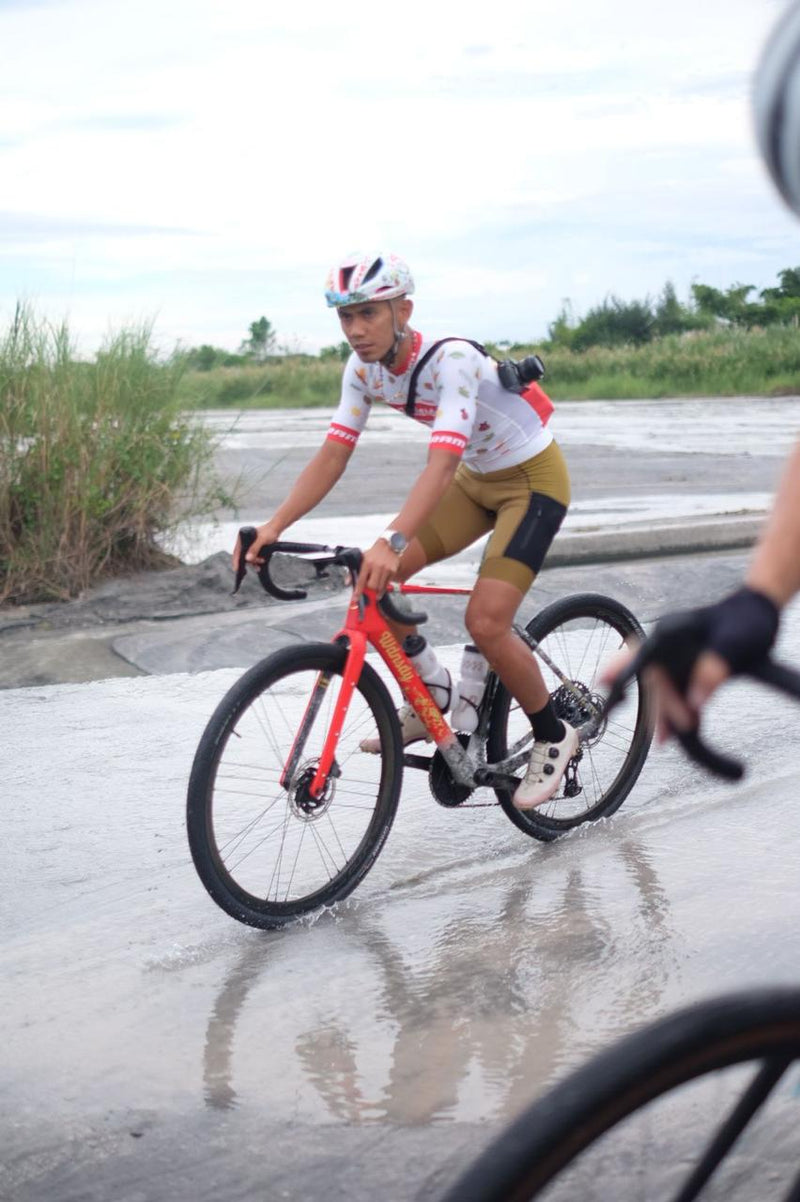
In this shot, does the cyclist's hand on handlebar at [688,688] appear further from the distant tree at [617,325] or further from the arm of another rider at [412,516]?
the distant tree at [617,325]

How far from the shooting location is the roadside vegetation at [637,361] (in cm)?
3912

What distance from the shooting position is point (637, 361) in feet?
138

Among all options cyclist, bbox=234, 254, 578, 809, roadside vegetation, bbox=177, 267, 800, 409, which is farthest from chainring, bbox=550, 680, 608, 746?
roadside vegetation, bbox=177, 267, 800, 409

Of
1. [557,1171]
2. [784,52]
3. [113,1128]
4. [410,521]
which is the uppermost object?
[784,52]

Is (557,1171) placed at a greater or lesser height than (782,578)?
lesser

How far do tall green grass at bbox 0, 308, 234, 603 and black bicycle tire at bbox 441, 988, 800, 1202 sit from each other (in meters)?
7.79

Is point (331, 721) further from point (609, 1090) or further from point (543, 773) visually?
point (609, 1090)

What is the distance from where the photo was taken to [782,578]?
1710 millimetres

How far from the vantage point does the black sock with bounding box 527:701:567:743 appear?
17.7ft

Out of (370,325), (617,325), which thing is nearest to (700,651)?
(370,325)

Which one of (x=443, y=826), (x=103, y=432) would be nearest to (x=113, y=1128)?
(x=443, y=826)

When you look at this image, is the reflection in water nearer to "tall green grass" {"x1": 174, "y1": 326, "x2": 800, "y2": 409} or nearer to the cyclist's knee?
the cyclist's knee

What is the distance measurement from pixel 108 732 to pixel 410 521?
2588 millimetres

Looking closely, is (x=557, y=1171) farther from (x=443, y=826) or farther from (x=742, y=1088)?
(x=443, y=826)
